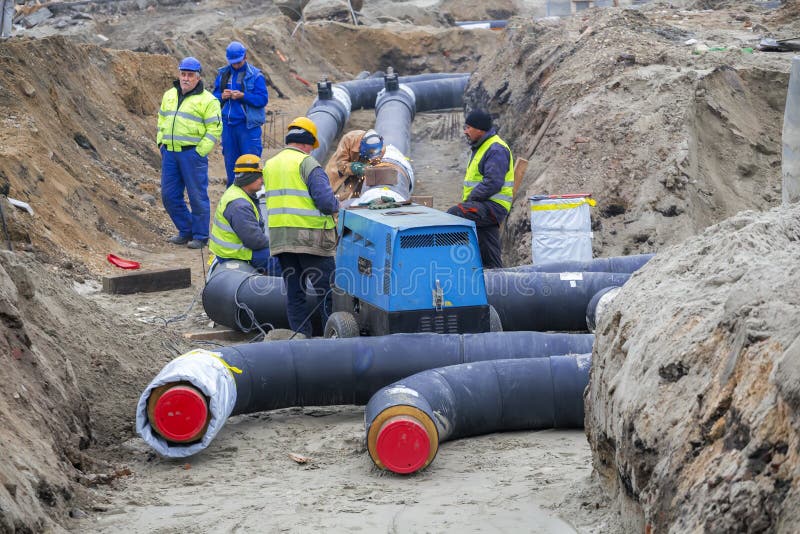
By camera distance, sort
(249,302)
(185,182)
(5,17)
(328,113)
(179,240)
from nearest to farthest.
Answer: (249,302)
(185,182)
(179,240)
(5,17)
(328,113)

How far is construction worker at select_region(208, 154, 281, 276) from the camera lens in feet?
31.3

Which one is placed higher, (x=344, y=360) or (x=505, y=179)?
(x=505, y=179)

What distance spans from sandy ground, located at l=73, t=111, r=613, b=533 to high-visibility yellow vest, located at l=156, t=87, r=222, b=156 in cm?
578

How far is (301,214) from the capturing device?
8383 mm

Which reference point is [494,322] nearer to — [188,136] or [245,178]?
[245,178]

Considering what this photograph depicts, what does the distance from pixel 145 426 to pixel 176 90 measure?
706 centimetres

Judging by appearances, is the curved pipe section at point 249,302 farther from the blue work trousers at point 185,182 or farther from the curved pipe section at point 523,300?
the blue work trousers at point 185,182

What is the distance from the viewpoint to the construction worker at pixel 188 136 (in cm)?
1237

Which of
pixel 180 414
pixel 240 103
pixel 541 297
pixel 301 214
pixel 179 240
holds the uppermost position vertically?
pixel 240 103

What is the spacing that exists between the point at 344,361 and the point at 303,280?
1.71 meters

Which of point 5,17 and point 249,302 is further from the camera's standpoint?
point 5,17

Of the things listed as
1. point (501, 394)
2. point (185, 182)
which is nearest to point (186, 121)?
point (185, 182)

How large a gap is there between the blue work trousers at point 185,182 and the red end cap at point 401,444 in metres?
7.30

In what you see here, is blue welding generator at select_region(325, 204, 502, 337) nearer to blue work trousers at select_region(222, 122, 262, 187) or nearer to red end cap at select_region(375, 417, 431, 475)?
red end cap at select_region(375, 417, 431, 475)
